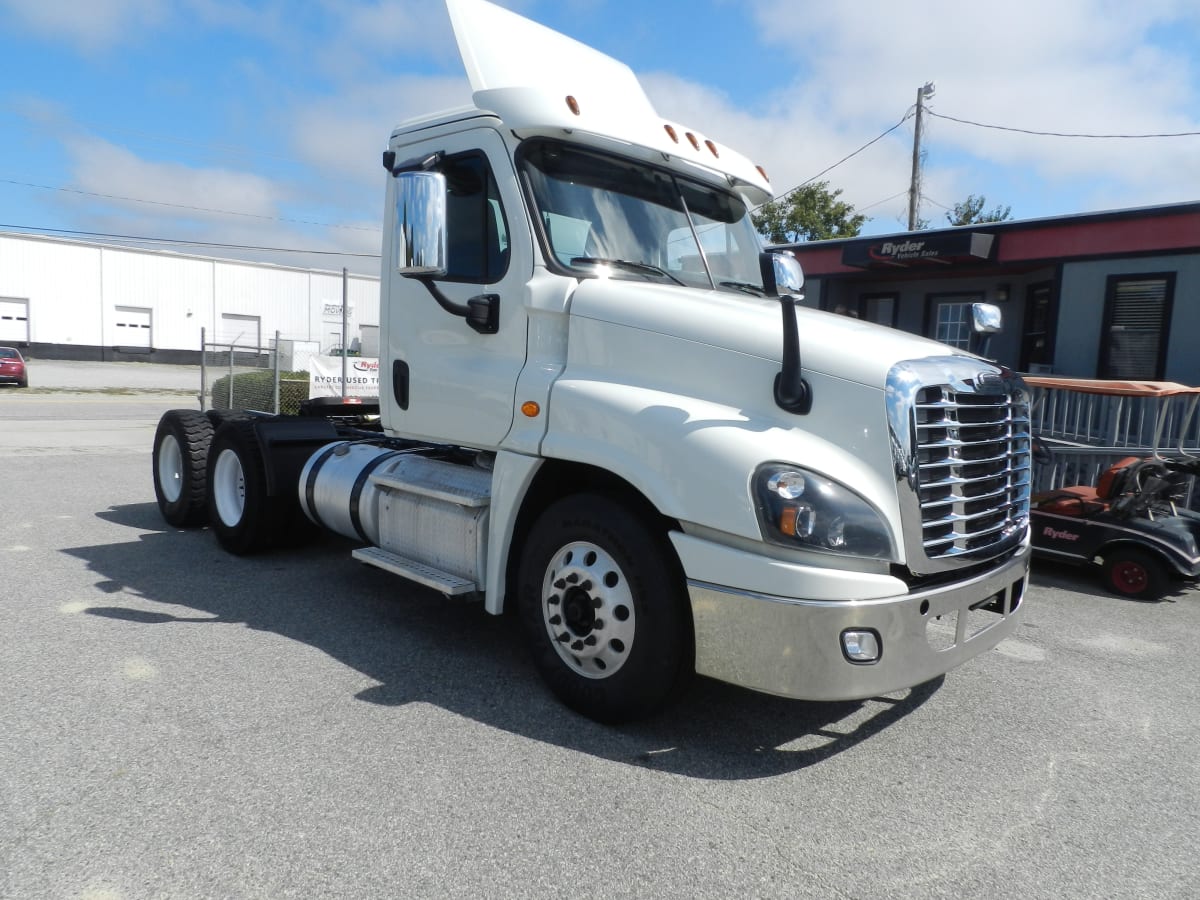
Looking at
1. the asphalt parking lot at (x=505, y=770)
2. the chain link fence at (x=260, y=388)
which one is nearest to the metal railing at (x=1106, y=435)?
the asphalt parking lot at (x=505, y=770)

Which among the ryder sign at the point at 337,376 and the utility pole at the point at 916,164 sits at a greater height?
the utility pole at the point at 916,164

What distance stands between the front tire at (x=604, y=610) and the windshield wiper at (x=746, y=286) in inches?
58.4

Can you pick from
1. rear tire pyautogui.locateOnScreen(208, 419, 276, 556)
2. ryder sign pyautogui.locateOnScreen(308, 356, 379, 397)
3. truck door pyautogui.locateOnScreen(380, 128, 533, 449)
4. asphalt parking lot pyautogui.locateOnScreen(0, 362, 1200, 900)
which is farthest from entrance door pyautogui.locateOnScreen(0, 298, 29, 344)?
truck door pyautogui.locateOnScreen(380, 128, 533, 449)

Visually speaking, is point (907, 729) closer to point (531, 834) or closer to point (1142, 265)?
point (531, 834)

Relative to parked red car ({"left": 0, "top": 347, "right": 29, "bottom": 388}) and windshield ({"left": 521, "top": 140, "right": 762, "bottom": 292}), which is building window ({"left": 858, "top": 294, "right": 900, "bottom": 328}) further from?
parked red car ({"left": 0, "top": 347, "right": 29, "bottom": 388})

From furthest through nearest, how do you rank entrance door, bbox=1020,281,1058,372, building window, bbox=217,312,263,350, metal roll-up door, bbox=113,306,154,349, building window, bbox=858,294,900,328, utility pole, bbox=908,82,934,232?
1. building window, bbox=217,312,263,350
2. metal roll-up door, bbox=113,306,154,349
3. utility pole, bbox=908,82,934,232
4. building window, bbox=858,294,900,328
5. entrance door, bbox=1020,281,1058,372

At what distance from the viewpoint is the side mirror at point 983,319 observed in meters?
4.64

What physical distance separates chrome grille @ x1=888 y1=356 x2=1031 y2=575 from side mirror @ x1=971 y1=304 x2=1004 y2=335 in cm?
83

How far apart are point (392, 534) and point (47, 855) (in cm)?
241

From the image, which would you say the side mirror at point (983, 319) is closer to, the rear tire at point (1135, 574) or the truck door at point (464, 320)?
the truck door at point (464, 320)

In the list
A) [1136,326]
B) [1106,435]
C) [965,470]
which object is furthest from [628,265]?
[1136,326]

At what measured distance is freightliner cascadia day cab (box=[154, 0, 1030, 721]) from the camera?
→ 3.18 m

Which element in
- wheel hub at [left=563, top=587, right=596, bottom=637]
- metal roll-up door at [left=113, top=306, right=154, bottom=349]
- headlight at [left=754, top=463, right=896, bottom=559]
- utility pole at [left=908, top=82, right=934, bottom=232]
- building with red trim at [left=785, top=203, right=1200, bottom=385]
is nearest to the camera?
headlight at [left=754, top=463, right=896, bottom=559]

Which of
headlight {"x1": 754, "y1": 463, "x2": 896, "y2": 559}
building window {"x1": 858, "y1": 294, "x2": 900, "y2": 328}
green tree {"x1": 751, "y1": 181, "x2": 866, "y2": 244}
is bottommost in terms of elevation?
headlight {"x1": 754, "y1": 463, "x2": 896, "y2": 559}
